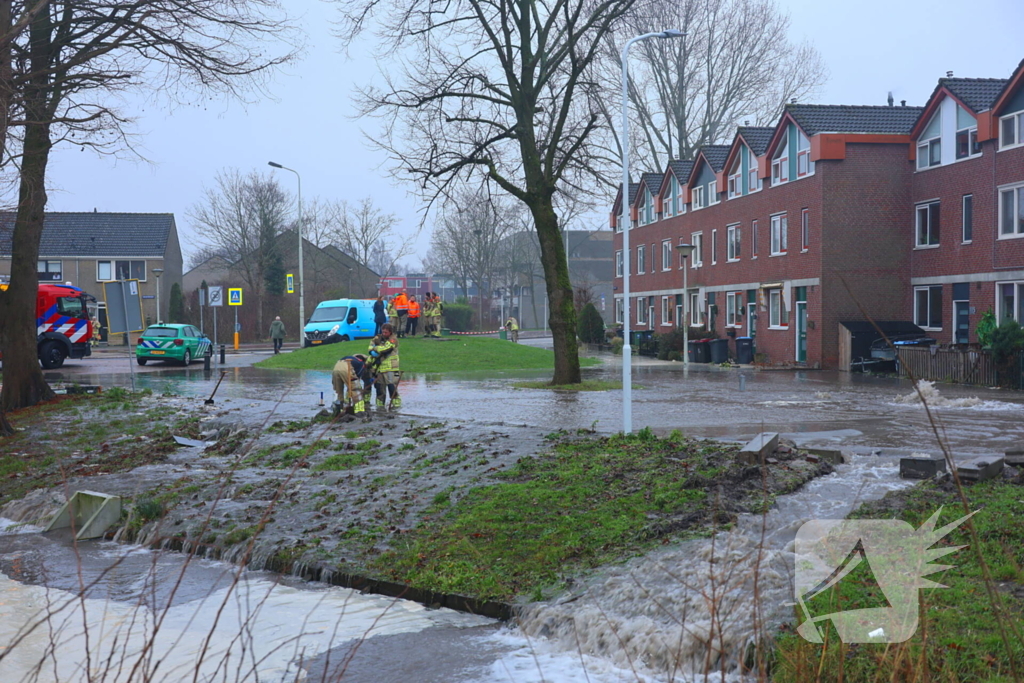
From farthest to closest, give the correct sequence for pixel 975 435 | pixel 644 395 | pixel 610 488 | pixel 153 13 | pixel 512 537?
pixel 644 395 → pixel 153 13 → pixel 975 435 → pixel 610 488 → pixel 512 537

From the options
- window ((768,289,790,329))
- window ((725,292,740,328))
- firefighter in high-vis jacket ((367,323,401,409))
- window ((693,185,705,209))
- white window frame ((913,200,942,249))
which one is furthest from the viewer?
window ((693,185,705,209))

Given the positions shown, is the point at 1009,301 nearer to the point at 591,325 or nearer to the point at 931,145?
the point at 931,145

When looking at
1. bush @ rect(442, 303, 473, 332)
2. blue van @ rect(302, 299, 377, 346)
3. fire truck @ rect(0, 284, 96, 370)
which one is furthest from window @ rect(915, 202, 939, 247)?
bush @ rect(442, 303, 473, 332)

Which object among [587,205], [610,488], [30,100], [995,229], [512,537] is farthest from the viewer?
[995,229]

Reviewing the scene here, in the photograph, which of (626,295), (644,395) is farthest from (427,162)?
(626,295)

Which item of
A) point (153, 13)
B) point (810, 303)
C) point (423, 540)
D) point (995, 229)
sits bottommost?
point (423, 540)

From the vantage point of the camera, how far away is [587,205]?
85.9 feet

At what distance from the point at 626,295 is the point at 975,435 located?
5.69 metres

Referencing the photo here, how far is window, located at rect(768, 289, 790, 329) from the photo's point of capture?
37.6 metres

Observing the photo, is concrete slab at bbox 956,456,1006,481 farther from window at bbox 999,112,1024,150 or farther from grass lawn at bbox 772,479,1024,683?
window at bbox 999,112,1024,150

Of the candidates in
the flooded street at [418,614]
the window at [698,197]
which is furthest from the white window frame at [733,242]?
the flooded street at [418,614]

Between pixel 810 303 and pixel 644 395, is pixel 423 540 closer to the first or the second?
pixel 644 395

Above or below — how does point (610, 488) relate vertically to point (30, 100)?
below

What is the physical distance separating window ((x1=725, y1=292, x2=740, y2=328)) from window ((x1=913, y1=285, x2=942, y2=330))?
9777mm
